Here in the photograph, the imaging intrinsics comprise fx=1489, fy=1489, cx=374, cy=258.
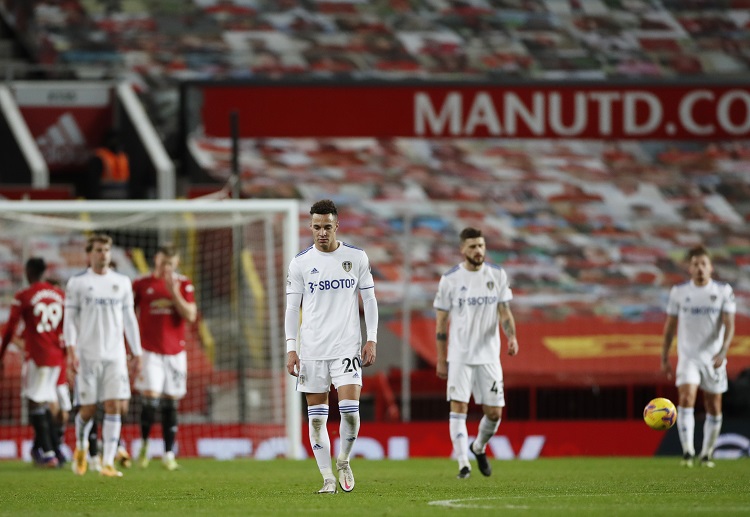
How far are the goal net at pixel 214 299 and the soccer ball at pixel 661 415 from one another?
5045mm

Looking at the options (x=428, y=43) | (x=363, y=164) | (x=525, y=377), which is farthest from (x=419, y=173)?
(x=525, y=377)

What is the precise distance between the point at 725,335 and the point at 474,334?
2832mm

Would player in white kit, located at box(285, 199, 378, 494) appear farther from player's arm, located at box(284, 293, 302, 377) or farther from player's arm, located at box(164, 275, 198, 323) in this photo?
player's arm, located at box(164, 275, 198, 323)

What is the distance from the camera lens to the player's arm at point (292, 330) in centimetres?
927

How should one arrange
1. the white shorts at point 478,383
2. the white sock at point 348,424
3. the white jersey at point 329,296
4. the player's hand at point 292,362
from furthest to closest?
the white shorts at point 478,383, the white jersey at point 329,296, the white sock at point 348,424, the player's hand at point 292,362

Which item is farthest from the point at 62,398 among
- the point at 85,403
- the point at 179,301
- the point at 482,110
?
the point at 482,110

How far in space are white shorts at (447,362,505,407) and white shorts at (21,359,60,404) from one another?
164 inches

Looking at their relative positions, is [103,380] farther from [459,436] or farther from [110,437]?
[459,436]

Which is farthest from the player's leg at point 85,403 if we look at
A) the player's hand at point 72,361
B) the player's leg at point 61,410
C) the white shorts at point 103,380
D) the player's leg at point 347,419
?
the player's leg at point 347,419

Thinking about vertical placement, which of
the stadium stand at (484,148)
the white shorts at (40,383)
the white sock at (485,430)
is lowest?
the white sock at (485,430)

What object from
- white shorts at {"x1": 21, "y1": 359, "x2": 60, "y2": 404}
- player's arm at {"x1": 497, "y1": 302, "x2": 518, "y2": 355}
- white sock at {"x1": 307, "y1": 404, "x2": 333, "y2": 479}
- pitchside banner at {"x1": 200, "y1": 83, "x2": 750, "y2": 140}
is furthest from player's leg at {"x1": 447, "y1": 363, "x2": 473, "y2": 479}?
pitchside banner at {"x1": 200, "y1": 83, "x2": 750, "y2": 140}

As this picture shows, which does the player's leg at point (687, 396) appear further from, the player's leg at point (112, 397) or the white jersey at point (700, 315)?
the player's leg at point (112, 397)

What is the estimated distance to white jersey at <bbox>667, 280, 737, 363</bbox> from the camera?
13.6 meters

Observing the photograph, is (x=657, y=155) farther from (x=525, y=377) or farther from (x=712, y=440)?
(x=712, y=440)
